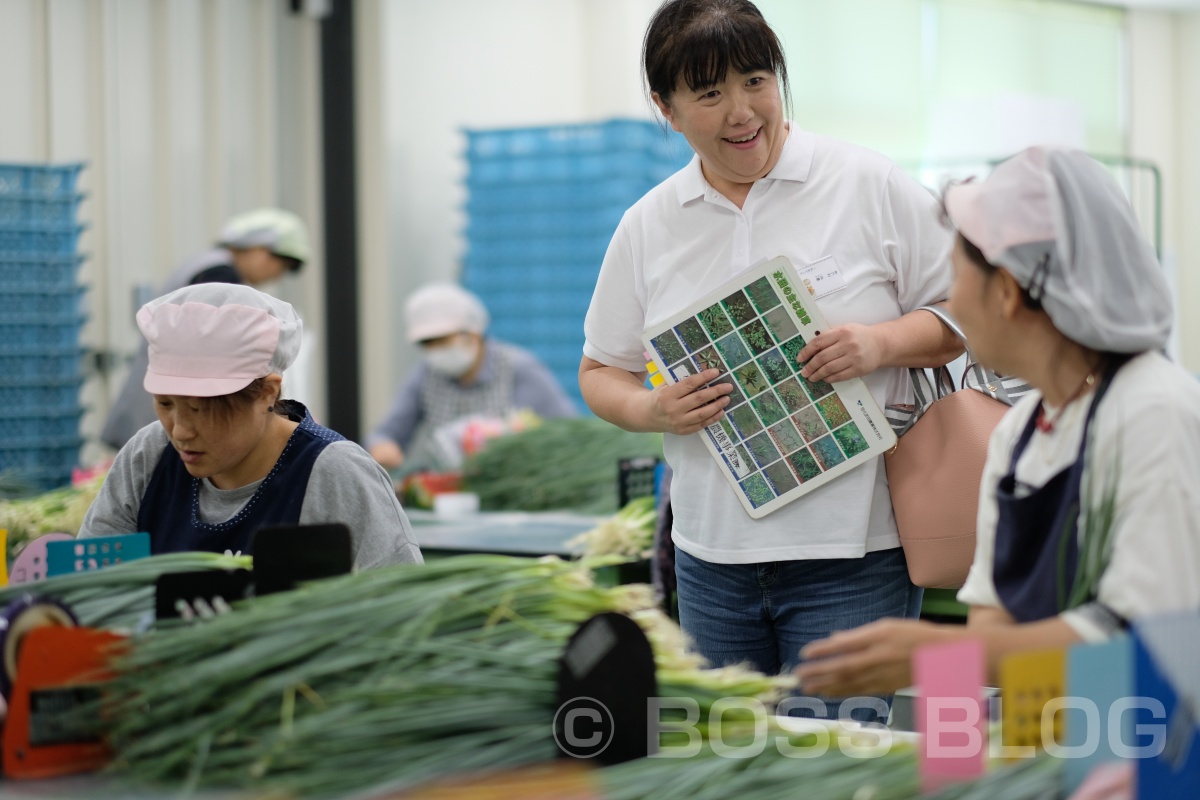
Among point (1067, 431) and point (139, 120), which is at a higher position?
point (139, 120)

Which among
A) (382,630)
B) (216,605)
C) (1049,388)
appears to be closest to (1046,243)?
(1049,388)

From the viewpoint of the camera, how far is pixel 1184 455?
119 centimetres

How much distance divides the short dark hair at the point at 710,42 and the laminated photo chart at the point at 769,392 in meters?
0.28

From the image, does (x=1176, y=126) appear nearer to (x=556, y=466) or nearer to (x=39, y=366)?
(x=556, y=466)

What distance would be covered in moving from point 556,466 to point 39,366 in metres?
2.22

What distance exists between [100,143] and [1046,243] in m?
5.13

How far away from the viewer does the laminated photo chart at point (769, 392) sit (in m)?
1.87

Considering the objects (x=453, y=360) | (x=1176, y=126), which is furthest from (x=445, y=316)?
(x=1176, y=126)

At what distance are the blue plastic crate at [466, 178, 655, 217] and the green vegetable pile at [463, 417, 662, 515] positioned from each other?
2015mm

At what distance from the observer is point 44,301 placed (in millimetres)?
4949

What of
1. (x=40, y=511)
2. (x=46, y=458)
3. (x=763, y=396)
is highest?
(x=763, y=396)

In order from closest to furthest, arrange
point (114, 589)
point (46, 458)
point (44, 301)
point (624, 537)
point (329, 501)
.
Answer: point (114, 589) < point (329, 501) < point (624, 537) < point (44, 301) < point (46, 458)

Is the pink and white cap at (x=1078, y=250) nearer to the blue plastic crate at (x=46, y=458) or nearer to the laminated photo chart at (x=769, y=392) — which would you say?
the laminated photo chart at (x=769, y=392)

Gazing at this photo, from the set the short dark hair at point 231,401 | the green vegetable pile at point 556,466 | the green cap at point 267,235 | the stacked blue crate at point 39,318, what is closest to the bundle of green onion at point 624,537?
the green vegetable pile at point 556,466
